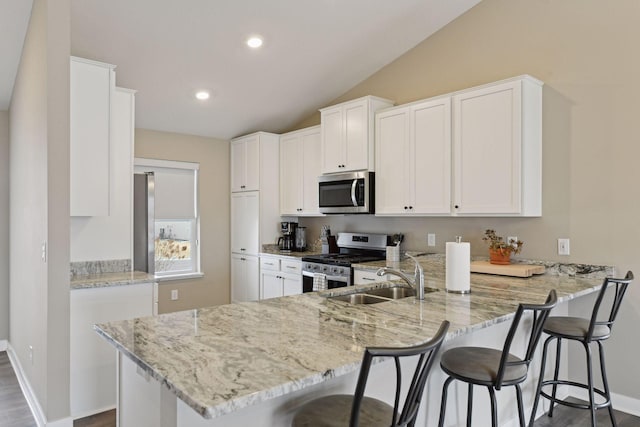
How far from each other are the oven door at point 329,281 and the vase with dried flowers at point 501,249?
130 cm

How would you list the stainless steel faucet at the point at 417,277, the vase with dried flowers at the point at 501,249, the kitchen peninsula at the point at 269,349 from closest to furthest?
1. the kitchen peninsula at the point at 269,349
2. the stainless steel faucet at the point at 417,277
3. the vase with dried flowers at the point at 501,249

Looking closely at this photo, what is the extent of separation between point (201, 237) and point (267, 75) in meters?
2.25

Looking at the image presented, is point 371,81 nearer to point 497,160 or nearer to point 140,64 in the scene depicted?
point 497,160

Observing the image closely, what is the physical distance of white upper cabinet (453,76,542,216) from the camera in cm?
315

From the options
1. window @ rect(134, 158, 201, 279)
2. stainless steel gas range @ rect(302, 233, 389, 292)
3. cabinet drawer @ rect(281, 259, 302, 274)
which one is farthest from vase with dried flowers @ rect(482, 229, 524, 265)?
window @ rect(134, 158, 201, 279)

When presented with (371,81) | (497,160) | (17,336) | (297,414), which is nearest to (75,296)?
(17,336)

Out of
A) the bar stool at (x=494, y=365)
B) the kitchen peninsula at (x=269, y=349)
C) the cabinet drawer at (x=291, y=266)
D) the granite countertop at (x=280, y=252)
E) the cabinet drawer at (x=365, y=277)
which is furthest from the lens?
the granite countertop at (x=280, y=252)

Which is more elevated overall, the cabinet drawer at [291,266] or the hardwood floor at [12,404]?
the cabinet drawer at [291,266]

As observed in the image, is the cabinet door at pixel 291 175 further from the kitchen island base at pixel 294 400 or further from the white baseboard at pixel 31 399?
the kitchen island base at pixel 294 400

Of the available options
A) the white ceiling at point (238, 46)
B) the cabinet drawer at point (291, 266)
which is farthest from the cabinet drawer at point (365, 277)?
the white ceiling at point (238, 46)

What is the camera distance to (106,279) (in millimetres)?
3051

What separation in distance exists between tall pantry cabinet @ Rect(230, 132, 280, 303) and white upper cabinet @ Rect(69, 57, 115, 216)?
2.32m

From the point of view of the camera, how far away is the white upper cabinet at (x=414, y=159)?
362 centimetres

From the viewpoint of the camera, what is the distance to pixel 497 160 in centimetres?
327
